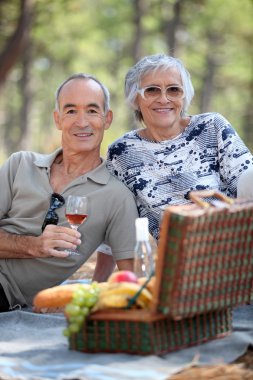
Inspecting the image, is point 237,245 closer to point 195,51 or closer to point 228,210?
point 228,210

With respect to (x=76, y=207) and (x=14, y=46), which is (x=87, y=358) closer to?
(x=76, y=207)

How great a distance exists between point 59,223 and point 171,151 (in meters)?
0.90

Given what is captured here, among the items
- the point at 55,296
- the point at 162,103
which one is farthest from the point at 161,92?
the point at 55,296

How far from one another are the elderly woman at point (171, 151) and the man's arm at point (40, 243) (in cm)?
73

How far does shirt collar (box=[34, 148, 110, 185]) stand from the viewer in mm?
4648

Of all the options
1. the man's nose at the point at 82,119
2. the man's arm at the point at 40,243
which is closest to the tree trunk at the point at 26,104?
the man's nose at the point at 82,119

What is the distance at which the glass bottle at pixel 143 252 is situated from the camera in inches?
143

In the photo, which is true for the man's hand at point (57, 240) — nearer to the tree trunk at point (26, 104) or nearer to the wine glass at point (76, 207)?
the wine glass at point (76, 207)

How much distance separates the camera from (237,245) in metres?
3.36

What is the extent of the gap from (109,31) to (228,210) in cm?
2521

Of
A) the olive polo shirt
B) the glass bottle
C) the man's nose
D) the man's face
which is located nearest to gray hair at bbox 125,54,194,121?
the man's face

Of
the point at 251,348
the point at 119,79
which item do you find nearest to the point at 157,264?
the point at 251,348

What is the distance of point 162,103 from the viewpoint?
4.81 m

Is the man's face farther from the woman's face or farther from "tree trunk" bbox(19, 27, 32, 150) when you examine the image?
"tree trunk" bbox(19, 27, 32, 150)
